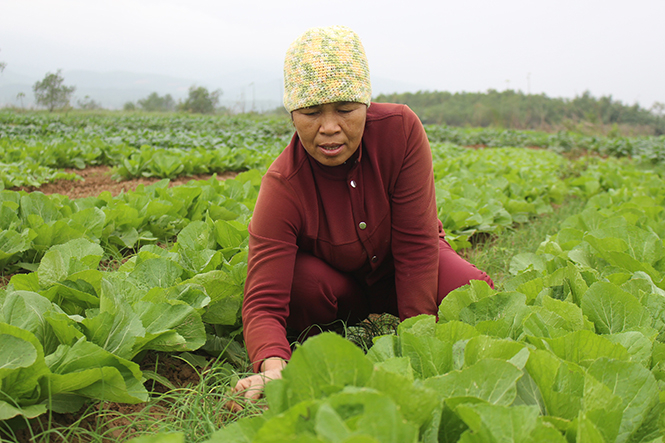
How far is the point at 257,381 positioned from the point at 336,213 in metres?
0.66

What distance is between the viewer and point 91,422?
4.76 feet

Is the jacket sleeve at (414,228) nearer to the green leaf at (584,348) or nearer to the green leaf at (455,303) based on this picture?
the green leaf at (455,303)

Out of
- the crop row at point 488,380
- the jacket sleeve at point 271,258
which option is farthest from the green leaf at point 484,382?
the jacket sleeve at point 271,258

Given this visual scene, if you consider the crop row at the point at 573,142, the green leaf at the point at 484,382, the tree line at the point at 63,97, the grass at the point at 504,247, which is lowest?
the grass at the point at 504,247

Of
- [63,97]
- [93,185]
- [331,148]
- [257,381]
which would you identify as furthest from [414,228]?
[63,97]

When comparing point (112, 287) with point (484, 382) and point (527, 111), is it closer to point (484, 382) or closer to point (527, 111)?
point (484, 382)

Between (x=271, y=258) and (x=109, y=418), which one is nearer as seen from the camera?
(x=109, y=418)

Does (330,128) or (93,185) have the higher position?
(330,128)

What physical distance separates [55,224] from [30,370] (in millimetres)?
1653

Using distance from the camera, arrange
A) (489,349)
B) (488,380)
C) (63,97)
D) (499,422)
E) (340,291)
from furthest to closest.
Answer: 1. (63,97)
2. (340,291)
3. (489,349)
4. (488,380)
5. (499,422)

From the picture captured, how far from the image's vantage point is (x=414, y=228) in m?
1.82

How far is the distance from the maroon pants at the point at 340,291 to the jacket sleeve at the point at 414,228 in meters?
0.17

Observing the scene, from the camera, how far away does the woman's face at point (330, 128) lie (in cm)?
154

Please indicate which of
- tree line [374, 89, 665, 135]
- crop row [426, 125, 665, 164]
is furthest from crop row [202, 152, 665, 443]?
tree line [374, 89, 665, 135]
